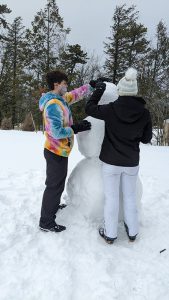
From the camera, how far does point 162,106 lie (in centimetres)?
1259

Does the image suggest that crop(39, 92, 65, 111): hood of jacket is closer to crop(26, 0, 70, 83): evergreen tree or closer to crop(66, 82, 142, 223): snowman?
crop(66, 82, 142, 223): snowman

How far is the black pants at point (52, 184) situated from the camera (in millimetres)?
3281

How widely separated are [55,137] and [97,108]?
499 mm

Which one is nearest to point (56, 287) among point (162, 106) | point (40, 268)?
point (40, 268)

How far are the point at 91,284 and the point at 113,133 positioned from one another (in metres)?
1.38

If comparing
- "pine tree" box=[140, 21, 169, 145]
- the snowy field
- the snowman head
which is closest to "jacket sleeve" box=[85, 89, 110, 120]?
the snowman head

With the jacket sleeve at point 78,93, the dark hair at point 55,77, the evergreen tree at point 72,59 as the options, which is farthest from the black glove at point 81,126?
the evergreen tree at point 72,59

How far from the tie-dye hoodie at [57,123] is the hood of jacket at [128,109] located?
513 mm

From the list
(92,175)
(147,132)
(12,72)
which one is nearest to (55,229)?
(92,175)

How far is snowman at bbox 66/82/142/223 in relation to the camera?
343 centimetres

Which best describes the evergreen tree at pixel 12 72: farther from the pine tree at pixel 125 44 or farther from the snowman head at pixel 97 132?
the snowman head at pixel 97 132

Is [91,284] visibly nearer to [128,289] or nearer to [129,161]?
[128,289]

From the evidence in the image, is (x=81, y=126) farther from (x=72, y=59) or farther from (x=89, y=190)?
(x=72, y=59)

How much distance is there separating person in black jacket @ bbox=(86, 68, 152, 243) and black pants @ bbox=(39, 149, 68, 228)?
43 centimetres
